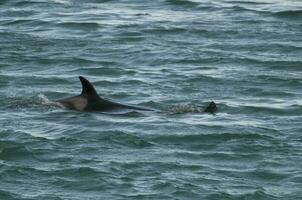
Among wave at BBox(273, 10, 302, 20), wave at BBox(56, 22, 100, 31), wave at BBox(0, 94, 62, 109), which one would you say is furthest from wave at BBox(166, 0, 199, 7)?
wave at BBox(0, 94, 62, 109)

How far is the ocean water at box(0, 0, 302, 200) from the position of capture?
623 inches

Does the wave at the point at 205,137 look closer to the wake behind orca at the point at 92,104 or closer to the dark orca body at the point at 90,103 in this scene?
the wake behind orca at the point at 92,104

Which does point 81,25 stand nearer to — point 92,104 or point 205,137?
point 92,104

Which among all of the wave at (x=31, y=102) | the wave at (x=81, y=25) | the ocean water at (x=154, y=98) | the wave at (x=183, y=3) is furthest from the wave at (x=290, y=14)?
the wave at (x=31, y=102)

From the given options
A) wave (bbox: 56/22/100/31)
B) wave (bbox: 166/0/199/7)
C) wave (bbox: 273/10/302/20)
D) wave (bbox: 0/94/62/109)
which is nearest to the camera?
wave (bbox: 0/94/62/109)

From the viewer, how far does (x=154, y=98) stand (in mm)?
21672

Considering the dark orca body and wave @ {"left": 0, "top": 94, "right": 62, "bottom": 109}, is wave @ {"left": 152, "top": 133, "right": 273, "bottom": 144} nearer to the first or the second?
the dark orca body

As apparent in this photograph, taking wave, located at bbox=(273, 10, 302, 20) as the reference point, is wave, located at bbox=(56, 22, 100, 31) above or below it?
below

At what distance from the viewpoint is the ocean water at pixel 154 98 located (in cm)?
1583

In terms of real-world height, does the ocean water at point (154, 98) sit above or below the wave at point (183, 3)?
below

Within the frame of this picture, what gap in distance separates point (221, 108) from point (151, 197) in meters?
5.98

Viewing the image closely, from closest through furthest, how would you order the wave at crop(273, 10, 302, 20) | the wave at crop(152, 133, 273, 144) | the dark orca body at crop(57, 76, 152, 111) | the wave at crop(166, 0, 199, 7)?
the wave at crop(152, 133, 273, 144), the dark orca body at crop(57, 76, 152, 111), the wave at crop(273, 10, 302, 20), the wave at crop(166, 0, 199, 7)

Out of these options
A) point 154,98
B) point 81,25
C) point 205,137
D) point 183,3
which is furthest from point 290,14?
point 205,137

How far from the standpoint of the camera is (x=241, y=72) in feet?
79.5
